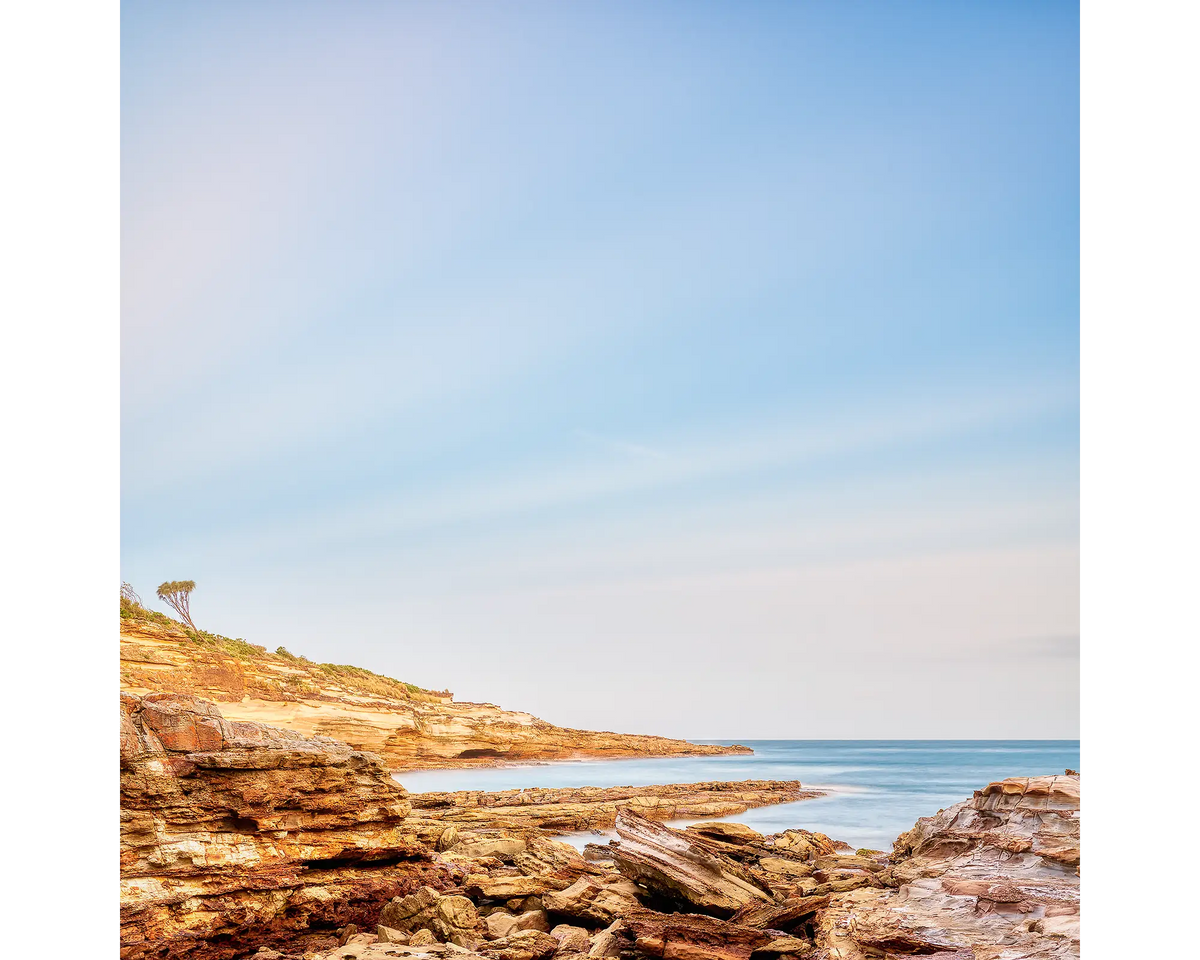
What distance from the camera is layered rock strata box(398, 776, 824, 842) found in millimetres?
11922

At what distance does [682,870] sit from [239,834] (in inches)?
152

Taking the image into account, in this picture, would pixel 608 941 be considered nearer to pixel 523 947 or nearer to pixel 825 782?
pixel 523 947

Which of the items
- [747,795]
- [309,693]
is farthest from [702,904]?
[309,693]

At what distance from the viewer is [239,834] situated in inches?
234

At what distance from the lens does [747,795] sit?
20.1 meters
